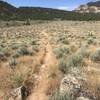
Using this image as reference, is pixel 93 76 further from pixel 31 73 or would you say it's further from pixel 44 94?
pixel 31 73

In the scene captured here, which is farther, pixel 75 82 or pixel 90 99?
pixel 75 82

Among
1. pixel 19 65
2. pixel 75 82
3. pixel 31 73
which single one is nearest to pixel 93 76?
pixel 75 82

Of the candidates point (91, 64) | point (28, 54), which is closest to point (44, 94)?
point (91, 64)

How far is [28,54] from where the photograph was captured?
16.3 metres

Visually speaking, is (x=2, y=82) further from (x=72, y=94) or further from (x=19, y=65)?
(x=72, y=94)

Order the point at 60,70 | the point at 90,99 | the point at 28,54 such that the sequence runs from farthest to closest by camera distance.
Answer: the point at 28,54, the point at 60,70, the point at 90,99

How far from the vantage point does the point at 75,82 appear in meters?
8.16

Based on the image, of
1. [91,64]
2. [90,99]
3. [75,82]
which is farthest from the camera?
[91,64]

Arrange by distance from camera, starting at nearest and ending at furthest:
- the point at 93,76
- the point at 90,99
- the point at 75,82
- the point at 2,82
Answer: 1. the point at 90,99
2. the point at 75,82
3. the point at 93,76
4. the point at 2,82

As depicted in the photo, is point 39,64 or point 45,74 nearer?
point 45,74

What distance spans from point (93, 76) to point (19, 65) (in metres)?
3.96

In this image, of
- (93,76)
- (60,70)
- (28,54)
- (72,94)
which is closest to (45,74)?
(60,70)

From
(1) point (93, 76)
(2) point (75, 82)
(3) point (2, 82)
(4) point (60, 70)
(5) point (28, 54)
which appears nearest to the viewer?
(2) point (75, 82)

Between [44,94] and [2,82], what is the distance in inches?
79.1
